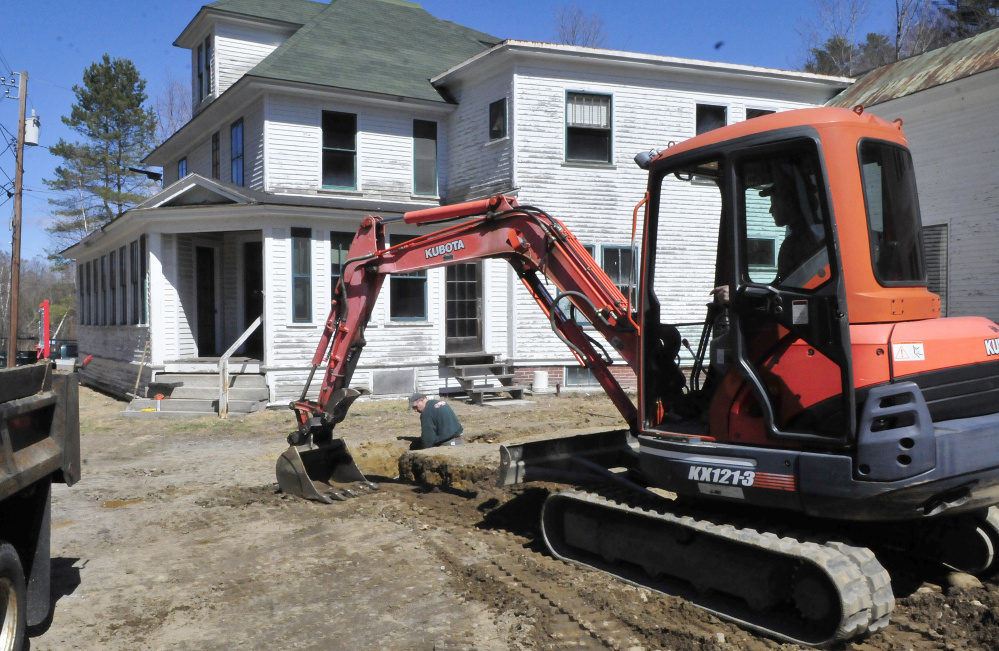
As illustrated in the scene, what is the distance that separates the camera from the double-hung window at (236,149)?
19491 millimetres

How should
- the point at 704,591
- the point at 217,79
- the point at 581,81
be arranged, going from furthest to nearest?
the point at 217,79, the point at 581,81, the point at 704,591

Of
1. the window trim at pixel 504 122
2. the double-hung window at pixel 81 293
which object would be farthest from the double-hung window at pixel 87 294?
the window trim at pixel 504 122

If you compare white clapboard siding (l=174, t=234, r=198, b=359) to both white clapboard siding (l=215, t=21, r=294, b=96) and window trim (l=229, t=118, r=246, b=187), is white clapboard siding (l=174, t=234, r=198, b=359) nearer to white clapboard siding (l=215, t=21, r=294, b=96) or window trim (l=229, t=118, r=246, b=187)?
window trim (l=229, t=118, r=246, b=187)

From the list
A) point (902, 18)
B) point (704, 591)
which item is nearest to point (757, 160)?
point (704, 591)

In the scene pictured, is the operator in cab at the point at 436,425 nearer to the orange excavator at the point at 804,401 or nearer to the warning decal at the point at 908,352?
the orange excavator at the point at 804,401

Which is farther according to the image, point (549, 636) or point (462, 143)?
point (462, 143)

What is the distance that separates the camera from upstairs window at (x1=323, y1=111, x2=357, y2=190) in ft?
60.8

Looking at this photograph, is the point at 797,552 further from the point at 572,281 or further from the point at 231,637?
the point at 231,637

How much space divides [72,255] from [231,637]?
2453 centimetres

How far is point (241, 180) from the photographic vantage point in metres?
19.5

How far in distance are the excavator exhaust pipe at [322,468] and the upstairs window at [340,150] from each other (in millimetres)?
10927

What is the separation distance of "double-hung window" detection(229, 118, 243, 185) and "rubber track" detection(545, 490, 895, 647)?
17.3m

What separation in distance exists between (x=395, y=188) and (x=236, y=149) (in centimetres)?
428

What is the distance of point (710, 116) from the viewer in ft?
61.9
